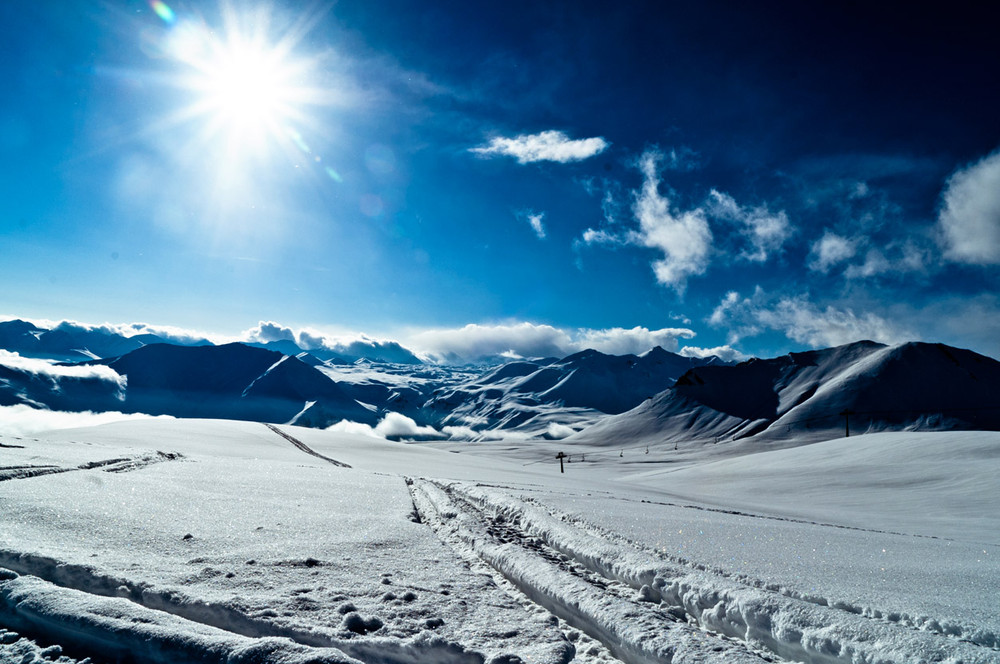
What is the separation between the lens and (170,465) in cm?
1156

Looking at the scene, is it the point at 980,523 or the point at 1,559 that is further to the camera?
the point at 980,523

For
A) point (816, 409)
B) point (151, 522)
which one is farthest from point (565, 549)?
point (816, 409)

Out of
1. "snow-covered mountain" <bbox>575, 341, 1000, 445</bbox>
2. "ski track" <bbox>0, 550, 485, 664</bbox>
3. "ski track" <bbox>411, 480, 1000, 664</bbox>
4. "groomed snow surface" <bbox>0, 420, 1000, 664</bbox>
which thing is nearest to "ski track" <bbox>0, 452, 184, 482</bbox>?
"groomed snow surface" <bbox>0, 420, 1000, 664</bbox>

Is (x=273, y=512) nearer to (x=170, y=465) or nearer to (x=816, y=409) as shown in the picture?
(x=170, y=465)

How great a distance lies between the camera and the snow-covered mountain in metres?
110

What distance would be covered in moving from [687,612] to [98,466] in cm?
1221

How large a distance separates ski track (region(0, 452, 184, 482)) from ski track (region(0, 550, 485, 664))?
6281 millimetres

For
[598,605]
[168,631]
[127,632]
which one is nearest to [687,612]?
[598,605]

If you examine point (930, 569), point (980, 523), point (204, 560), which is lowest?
point (980, 523)

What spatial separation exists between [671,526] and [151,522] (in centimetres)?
650

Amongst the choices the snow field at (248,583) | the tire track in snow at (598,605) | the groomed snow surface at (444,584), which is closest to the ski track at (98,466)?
the groomed snow surface at (444,584)

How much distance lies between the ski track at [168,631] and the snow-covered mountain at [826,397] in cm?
11601

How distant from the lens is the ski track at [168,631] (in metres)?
2.81

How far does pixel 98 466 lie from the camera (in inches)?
405
